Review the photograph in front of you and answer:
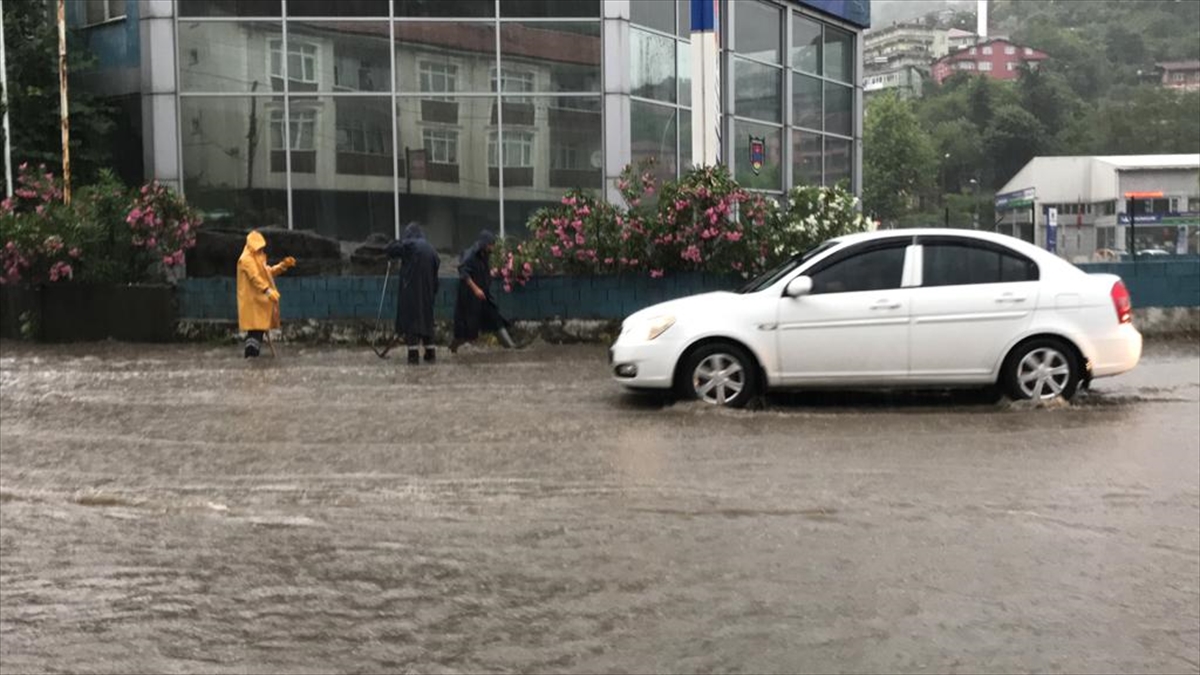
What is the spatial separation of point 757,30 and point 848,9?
5.02 metres

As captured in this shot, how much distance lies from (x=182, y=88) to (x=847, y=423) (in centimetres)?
1530

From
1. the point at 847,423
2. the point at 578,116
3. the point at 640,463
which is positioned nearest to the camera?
the point at 640,463

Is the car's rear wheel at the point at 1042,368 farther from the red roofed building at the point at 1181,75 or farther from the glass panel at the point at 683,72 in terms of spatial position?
the red roofed building at the point at 1181,75

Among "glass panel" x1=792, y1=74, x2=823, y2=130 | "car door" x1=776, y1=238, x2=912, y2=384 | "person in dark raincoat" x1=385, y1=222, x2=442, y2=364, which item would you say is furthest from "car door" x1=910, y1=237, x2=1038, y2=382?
"glass panel" x1=792, y1=74, x2=823, y2=130

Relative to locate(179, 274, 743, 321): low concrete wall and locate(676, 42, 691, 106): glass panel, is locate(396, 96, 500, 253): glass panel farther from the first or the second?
locate(179, 274, 743, 321): low concrete wall

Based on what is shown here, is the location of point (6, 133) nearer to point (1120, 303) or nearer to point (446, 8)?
point (446, 8)

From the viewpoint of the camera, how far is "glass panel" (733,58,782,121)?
27.5 m

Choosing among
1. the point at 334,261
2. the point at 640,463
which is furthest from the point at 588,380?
the point at 334,261

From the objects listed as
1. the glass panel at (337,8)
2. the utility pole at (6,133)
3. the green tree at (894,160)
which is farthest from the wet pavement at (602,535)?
the green tree at (894,160)

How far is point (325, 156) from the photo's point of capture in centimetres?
2100

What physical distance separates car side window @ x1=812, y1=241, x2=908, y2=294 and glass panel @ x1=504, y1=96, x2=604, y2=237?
11.8 m

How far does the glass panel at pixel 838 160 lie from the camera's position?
32.3 m

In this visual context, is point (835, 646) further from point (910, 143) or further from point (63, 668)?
point (910, 143)

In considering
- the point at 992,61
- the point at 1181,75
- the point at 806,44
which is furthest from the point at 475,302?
the point at 1181,75
